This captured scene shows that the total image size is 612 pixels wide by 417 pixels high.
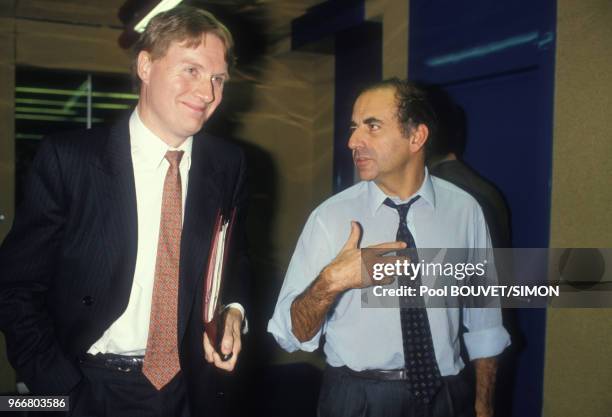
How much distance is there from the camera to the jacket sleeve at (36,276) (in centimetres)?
146

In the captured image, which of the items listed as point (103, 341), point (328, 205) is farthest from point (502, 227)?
point (103, 341)

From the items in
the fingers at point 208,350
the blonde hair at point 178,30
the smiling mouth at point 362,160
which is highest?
the blonde hair at point 178,30

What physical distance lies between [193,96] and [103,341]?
0.75m

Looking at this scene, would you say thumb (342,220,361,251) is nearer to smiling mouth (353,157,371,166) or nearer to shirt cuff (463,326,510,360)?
smiling mouth (353,157,371,166)

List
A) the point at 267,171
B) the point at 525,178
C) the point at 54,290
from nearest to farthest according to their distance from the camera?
1. the point at 54,290
2. the point at 525,178
3. the point at 267,171

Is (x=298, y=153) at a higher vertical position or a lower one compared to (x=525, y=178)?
higher

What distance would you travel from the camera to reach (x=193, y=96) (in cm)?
160

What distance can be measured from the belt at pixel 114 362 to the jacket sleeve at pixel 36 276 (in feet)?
0.16

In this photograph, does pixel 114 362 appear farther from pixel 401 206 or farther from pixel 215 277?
pixel 401 206

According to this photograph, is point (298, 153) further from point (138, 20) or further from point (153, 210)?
point (153, 210)

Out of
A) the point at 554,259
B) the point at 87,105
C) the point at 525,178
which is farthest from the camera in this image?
the point at 87,105

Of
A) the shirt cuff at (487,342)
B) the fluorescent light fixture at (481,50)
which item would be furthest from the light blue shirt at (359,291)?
the fluorescent light fixture at (481,50)

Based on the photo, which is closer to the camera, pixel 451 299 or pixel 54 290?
pixel 54 290

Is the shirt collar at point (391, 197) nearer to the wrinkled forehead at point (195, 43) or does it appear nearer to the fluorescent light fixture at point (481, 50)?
the wrinkled forehead at point (195, 43)
